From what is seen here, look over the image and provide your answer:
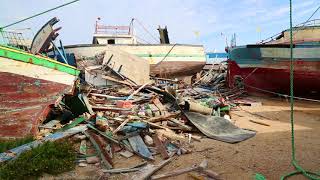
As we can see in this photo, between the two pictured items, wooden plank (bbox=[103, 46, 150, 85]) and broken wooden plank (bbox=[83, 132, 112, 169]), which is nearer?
broken wooden plank (bbox=[83, 132, 112, 169])

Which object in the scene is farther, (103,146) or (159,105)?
(159,105)

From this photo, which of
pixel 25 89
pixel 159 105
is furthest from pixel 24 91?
pixel 159 105

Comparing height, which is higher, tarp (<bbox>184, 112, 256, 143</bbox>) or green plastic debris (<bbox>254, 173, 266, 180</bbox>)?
tarp (<bbox>184, 112, 256, 143</bbox>)

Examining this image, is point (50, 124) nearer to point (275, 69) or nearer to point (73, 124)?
point (73, 124)

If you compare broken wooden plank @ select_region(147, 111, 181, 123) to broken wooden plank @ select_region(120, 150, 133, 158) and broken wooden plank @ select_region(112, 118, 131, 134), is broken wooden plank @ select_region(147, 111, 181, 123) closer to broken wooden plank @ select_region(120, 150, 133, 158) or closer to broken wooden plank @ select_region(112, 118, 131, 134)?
broken wooden plank @ select_region(112, 118, 131, 134)

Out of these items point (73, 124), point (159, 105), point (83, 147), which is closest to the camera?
point (83, 147)

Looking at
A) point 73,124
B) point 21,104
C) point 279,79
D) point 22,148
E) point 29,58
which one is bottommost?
point 22,148

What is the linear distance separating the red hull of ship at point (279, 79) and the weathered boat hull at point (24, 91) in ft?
29.4

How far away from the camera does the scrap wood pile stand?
5.97 m

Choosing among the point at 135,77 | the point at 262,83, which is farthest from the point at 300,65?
the point at 135,77

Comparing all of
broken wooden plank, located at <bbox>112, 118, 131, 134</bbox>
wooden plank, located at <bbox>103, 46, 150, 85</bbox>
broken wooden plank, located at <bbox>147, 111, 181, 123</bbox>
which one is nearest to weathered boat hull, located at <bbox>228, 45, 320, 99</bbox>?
wooden plank, located at <bbox>103, 46, 150, 85</bbox>

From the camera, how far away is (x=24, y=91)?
297 inches

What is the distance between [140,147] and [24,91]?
3303mm

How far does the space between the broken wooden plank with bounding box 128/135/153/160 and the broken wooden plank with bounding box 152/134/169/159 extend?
23 cm
